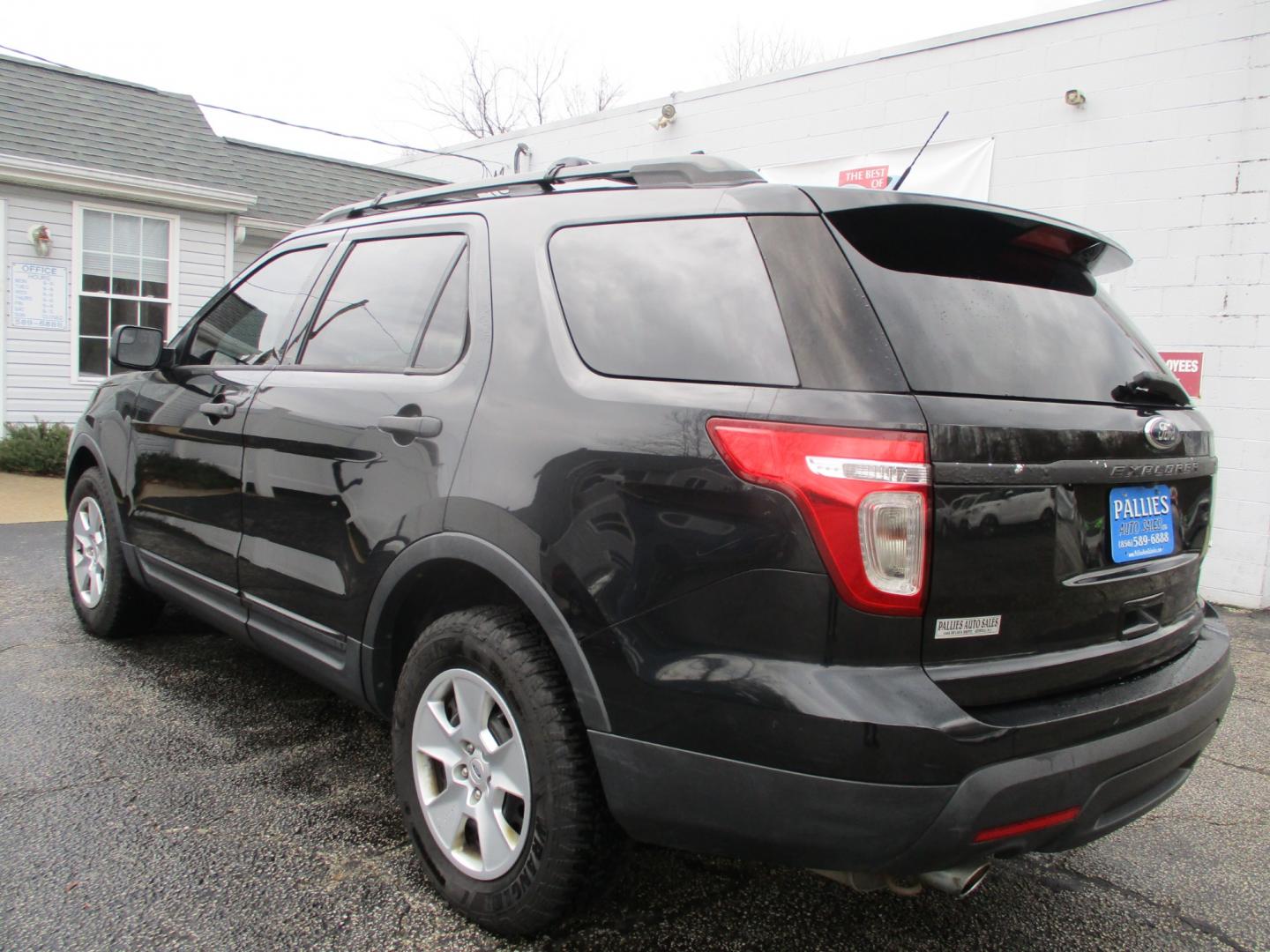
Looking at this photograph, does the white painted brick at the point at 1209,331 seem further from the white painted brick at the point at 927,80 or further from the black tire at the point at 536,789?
the black tire at the point at 536,789

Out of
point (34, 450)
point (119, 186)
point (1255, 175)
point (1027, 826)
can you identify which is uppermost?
point (119, 186)

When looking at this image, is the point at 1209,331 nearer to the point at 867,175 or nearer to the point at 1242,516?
the point at 1242,516

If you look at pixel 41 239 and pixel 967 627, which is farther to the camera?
pixel 41 239

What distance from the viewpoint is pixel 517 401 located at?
2195mm

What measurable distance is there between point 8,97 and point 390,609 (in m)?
11.9

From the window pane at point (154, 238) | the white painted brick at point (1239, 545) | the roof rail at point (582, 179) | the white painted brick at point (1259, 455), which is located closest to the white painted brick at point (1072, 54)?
the white painted brick at point (1259, 455)

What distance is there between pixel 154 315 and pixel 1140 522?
473 inches

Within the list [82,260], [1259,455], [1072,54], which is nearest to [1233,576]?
[1259,455]

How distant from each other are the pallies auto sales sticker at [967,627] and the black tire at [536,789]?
81cm

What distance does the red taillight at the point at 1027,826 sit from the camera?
1.70 meters

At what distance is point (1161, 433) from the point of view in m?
2.12

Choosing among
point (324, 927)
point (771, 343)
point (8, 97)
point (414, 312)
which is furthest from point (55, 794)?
A: point (8, 97)

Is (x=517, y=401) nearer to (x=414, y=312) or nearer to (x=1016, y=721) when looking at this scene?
(x=414, y=312)

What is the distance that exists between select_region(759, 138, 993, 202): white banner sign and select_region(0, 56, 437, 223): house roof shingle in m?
5.06
